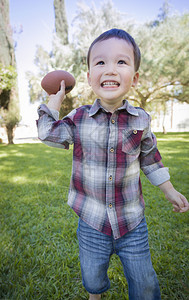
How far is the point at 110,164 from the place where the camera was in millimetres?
1089

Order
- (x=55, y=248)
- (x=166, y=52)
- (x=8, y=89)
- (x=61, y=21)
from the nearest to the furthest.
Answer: (x=55, y=248), (x=166, y=52), (x=8, y=89), (x=61, y=21)

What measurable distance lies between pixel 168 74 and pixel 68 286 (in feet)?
39.1

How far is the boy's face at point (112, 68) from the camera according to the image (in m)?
0.99

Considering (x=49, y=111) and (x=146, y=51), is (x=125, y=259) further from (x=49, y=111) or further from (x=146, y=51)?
(x=146, y=51)

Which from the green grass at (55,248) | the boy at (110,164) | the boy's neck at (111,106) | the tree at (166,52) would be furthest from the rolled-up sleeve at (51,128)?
the tree at (166,52)

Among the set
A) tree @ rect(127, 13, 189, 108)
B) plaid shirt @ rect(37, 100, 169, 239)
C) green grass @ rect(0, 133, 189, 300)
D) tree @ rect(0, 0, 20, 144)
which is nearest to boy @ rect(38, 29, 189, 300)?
plaid shirt @ rect(37, 100, 169, 239)

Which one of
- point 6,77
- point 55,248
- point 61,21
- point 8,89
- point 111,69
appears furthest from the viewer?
point 61,21

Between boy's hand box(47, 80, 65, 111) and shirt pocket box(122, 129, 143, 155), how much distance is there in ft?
1.29

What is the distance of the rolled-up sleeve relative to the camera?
103cm

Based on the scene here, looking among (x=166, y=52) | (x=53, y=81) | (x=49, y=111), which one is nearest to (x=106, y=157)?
(x=49, y=111)

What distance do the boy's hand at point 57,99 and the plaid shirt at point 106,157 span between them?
3cm

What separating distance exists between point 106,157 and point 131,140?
0.56 ft

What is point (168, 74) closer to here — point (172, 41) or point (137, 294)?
point (172, 41)

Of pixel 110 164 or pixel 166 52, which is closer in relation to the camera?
pixel 110 164
